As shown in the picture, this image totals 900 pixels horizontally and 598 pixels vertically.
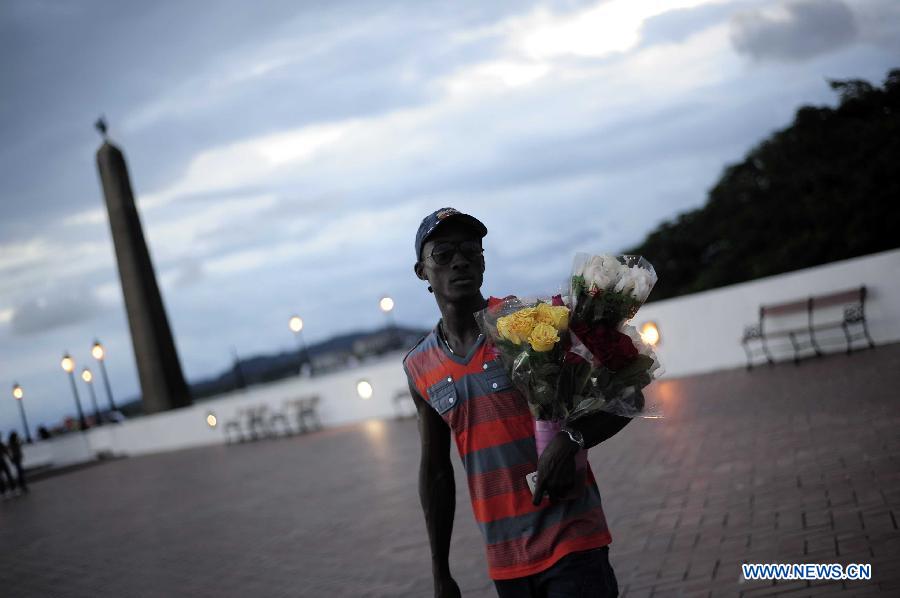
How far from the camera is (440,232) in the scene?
2869 millimetres

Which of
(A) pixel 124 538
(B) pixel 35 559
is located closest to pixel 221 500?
(A) pixel 124 538

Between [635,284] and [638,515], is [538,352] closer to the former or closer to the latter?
[635,284]

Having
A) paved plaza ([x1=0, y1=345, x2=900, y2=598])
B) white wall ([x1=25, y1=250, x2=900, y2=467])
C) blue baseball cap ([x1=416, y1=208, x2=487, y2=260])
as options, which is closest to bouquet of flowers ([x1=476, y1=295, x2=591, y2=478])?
blue baseball cap ([x1=416, y1=208, x2=487, y2=260])

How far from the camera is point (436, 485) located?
9.98ft

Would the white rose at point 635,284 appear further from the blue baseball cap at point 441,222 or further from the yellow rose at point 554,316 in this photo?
the blue baseball cap at point 441,222

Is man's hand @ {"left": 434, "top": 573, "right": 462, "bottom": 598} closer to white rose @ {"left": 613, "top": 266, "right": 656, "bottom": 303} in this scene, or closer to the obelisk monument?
white rose @ {"left": 613, "top": 266, "right": 656, "bottom": 303}

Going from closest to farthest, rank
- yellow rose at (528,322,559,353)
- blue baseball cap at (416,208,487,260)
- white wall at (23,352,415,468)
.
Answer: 1. yellow rose at (528,322,559,353)
2. blue baseball cap at (416,208,487,260)
3. white wall at (23,352,415,468)

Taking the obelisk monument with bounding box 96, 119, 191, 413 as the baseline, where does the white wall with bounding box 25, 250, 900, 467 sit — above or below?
below

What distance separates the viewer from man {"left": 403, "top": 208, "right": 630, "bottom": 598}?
102 inches

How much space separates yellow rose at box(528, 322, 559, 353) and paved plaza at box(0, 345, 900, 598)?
1.97 ft

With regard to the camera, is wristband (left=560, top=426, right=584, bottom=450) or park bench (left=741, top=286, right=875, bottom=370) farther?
park bench (left=741, top=286, right=875, bottom=370)

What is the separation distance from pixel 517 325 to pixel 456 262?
410 mm

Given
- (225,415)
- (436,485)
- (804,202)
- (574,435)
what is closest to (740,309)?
(436,485)

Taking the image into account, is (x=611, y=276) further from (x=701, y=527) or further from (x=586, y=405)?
(x=701, y=527)
